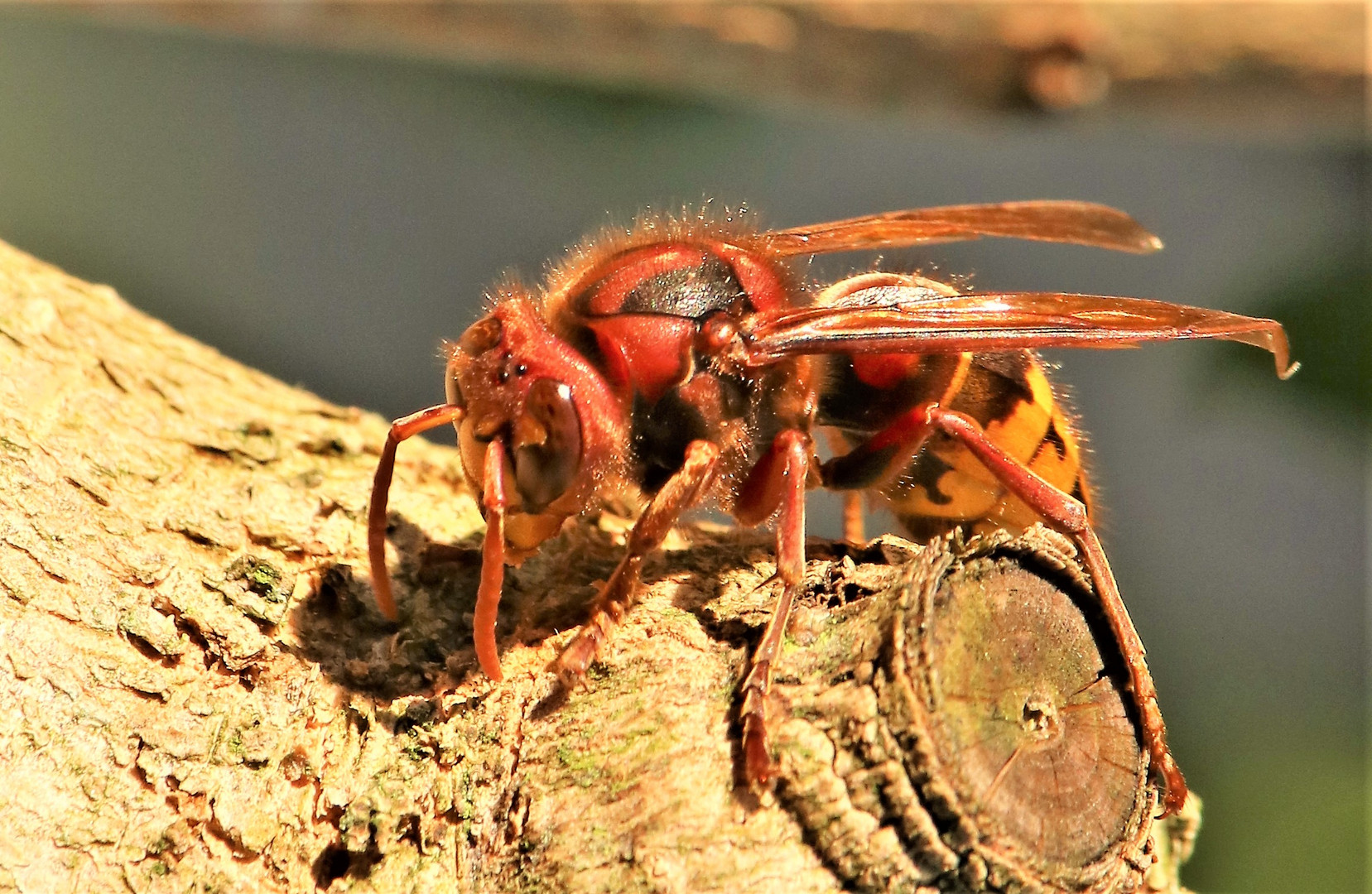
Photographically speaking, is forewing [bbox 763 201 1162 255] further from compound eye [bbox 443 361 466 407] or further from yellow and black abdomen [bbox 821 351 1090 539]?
compound eye [bbox 443 361 466 407]

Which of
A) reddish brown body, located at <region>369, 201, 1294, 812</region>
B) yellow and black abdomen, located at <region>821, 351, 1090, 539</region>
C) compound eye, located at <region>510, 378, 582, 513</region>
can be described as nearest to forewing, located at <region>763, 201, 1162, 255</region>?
reddish brown body, located at <region>369, 201, 1294, 812</region>

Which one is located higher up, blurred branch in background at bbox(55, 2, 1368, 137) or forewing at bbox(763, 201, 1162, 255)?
blurred branch in background at bbox(55, 2, 1368, 137)

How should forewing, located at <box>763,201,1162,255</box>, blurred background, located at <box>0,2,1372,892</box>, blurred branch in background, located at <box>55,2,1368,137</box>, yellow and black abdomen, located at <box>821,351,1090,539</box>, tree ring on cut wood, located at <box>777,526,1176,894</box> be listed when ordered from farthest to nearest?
blurred background, located at <box>0,2,1372,892</box>, blurred branch in background, located at <box>55,2,1368,137</box>, forewing, located at <box>763,201,1162,255</box>, yellow and black abdomen, located at <box>821,351,1090,539</box>, tree ring on cut wood, located at <box>777,526,1176,894</box>

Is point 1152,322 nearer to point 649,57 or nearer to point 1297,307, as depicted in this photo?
point 649,57

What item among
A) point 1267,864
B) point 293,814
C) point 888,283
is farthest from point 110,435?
point 1267,864

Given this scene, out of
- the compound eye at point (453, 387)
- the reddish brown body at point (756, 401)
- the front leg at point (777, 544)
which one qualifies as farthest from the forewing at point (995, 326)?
the compound eye at point (453, 387)

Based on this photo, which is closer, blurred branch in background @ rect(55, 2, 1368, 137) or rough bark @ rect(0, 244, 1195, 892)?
rough bark @ rect(0, 244, 1195, 892)
